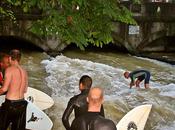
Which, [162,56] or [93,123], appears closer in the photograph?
[93,123]

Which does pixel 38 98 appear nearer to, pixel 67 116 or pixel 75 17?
pixel 67 116

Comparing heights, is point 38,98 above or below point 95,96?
below

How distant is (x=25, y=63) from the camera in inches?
782

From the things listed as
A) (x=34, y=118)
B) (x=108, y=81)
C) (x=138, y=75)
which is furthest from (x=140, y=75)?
(x=34, y=118)

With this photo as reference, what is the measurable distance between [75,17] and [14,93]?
1.62 meters

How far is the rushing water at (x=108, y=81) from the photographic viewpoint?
12133mm

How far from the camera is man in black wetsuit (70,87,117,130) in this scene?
13.8ft

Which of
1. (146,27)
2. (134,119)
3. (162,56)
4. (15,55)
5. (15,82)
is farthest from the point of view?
(146,27)

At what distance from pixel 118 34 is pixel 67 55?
3568 mm

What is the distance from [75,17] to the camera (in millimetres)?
5496

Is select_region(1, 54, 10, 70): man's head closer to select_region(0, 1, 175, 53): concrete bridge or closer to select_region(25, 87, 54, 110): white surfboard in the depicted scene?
select_region(25, 87, 54, 110): white surfboard

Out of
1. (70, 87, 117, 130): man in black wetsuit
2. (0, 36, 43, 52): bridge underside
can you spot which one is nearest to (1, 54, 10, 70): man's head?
(70, 87, 117, 130): man in black wetsuit

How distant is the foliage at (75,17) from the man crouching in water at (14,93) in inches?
34.3

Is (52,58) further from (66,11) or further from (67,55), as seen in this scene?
(66,11)
